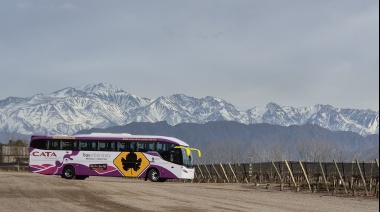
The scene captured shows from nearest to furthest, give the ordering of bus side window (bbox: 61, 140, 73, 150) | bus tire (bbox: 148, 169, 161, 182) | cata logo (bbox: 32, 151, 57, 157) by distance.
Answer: bus tire (bbox: 148, 169, 161, 182), bus side window (bbox: 61, 140, 73, 150), cata logo (bbox: 32, 151, 57, 157)

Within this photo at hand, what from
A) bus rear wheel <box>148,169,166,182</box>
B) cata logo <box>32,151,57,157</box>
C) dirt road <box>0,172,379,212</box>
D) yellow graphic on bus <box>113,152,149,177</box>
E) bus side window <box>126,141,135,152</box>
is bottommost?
dirt road <box>0,172,379,212</box>

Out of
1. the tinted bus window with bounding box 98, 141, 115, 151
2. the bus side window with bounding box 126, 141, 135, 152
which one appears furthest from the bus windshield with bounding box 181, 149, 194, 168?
the tinted bus window with bounding box 98, 141, 115, 151

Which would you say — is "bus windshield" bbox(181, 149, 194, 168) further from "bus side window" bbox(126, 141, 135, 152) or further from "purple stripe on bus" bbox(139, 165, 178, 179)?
"bus side window" bbox(126, 141, 135, 152)

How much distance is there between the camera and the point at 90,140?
56.7 m

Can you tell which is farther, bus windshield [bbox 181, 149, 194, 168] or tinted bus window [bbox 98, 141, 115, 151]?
bus windshield [bbox 181, 149, 194, 168]

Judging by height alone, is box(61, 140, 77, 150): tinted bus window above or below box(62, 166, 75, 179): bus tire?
above

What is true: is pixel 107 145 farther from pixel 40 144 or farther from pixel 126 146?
pixel 40 144

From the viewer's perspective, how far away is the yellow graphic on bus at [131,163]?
55844 mm

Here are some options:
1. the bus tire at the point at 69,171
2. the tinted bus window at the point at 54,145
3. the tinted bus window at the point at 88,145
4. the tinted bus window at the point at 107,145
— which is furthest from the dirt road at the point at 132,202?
the tinted bus window at the point at 54,145

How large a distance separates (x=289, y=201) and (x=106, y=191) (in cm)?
1096

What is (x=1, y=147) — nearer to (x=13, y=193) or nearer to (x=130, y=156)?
(x=130, y=156)

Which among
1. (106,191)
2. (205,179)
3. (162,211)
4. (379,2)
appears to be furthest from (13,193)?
(205,179)

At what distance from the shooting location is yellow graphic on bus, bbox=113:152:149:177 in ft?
183

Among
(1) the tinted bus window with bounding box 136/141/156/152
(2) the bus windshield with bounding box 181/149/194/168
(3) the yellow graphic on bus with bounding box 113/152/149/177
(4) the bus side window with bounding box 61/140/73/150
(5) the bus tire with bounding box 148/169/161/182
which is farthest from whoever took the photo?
(4) the bus side window with bounding box 61/140/73/150
